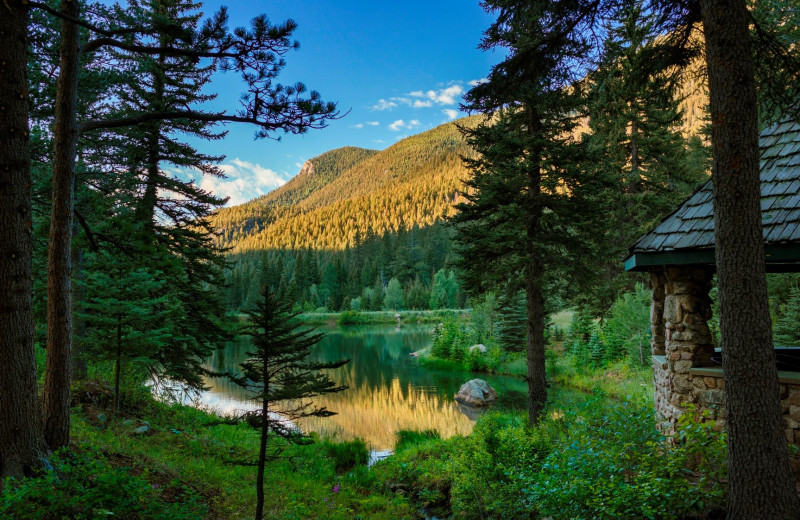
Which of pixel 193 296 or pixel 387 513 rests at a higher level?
pixel 193 296

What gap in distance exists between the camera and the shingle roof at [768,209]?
4.13 meters

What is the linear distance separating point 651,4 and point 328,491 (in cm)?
795

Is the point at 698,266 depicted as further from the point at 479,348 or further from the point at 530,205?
the point at 479,348

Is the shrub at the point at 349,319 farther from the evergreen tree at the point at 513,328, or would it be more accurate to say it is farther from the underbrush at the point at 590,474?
the underbrush at the point at 590,474

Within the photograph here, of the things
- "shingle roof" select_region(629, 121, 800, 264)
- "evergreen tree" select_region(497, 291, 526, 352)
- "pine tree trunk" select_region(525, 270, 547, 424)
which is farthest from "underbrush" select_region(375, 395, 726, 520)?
"evergreen tree" select_region(497, 291, 526, 352)

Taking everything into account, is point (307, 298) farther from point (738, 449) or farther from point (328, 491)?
point (738, 449)

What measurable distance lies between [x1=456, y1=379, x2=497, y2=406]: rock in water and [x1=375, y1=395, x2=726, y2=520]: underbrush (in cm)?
732

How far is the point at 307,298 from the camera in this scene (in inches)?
2621

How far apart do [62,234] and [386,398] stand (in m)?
14.2

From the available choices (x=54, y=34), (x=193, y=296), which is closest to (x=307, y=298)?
(x=193, y=296)

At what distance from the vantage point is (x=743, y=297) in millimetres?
3371

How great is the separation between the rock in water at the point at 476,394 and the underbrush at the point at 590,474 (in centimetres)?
732

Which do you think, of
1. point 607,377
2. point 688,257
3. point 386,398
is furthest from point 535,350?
point 386,398

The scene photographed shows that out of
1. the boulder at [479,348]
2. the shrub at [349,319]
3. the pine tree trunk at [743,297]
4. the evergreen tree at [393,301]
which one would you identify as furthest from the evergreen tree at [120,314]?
the evergreen tree at [393,301]
